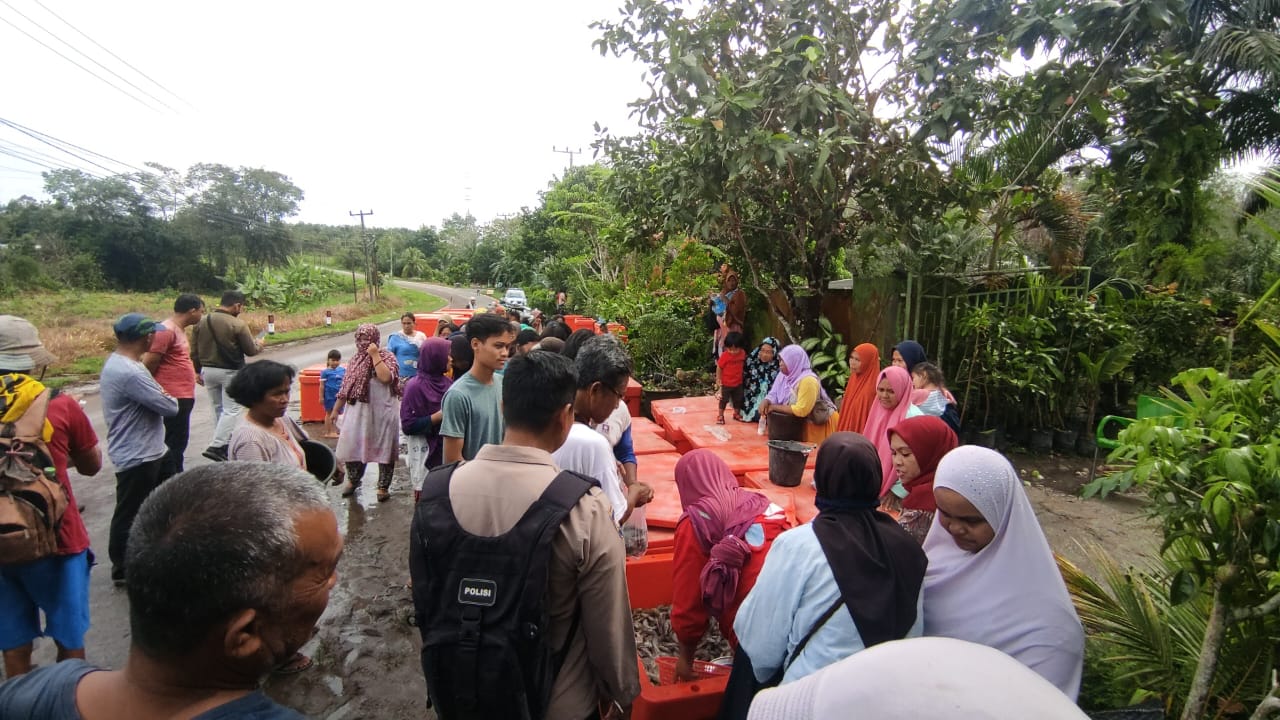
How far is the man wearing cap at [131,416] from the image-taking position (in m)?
3.52

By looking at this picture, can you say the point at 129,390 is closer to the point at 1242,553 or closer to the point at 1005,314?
the point at 1242,553

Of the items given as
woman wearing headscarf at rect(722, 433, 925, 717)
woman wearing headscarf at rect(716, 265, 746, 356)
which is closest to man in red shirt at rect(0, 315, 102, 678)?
woman wearing headscarf at rect(722, 433, 925, 717)

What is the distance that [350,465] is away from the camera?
565 cm

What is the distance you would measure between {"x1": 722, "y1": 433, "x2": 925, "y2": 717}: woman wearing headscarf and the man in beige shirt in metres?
0.42

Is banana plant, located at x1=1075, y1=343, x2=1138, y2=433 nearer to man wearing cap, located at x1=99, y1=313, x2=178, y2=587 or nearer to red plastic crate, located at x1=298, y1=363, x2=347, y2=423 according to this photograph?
man wearing cap, located at x1=99, y1=313, x2=178, y2=587

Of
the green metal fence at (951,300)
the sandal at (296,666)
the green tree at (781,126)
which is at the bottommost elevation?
the sandal at (296,666)

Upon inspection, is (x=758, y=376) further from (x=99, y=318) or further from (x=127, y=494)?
(x=99, y=318)

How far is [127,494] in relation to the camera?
3.73m

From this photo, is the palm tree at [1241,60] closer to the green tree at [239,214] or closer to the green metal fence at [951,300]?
the green metal fence at [951,300]

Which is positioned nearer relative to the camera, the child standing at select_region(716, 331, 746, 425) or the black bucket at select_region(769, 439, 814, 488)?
the black bucket at select_region(769, 439, 814, 488)

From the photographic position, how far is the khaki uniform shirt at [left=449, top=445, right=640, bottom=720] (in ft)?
5.57

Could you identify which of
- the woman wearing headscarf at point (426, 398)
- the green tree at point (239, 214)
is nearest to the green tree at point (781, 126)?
the woman wearing headscarf at point (426, 398)

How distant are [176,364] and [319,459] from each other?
2.72m

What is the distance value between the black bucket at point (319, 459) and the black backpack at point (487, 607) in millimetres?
1746
